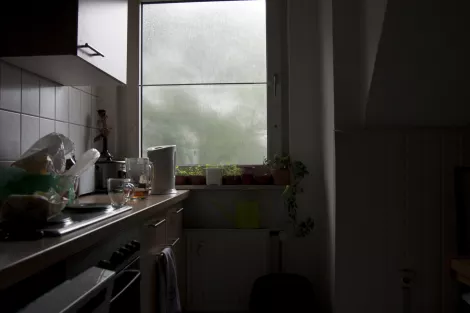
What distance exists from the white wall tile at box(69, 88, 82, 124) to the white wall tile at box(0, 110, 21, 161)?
46 cm

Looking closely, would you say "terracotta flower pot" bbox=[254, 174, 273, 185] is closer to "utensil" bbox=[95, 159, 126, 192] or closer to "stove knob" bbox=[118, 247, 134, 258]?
"utensil" bbox=[95, 159, 126, 192]

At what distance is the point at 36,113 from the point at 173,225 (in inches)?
33.6

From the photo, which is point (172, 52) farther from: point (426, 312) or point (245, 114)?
point (426, 312)

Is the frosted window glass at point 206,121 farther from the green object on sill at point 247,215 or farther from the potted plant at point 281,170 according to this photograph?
the green object on sill at point 247,215

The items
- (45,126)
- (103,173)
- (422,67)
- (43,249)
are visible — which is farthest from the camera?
(103,173)

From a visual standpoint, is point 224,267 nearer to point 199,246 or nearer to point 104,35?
point 199,246

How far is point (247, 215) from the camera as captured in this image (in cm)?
237

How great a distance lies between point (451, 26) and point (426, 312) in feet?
4.24

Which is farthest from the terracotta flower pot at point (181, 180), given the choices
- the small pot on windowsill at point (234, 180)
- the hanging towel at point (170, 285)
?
the hanging towel at point (170, 285)

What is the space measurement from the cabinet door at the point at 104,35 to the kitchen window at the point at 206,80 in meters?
0.64

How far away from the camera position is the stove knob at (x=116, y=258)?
1.12 metres

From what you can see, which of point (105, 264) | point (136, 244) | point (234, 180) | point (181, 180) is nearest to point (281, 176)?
point (234, 180)

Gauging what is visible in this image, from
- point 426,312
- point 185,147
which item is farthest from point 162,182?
point 426,312

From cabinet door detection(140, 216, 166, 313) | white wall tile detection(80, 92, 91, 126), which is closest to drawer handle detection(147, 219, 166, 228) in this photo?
cabinet door detection(140, 216, 166, 313)
